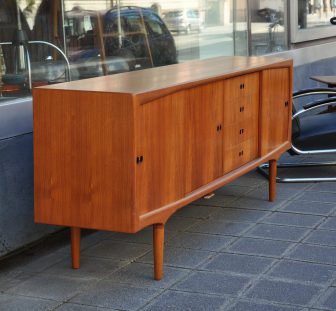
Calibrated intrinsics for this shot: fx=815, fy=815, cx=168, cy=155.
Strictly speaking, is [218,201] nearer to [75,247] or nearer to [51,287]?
[75,247]

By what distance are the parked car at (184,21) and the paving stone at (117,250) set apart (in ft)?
8.76

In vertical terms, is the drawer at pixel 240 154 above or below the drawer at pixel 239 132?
below

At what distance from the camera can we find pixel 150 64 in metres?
6.85

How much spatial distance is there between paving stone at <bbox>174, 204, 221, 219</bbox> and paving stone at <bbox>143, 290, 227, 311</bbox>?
1.60m

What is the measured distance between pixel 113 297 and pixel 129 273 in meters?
0.39

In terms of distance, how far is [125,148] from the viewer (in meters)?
4.03

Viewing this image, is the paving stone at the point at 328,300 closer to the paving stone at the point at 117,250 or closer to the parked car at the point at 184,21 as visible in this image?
the paving stone at the point at 117,250

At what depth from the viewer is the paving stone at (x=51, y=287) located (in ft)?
14.0

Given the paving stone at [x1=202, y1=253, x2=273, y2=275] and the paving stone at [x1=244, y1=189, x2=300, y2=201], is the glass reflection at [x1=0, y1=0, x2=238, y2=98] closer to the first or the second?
the paving stone at [x1=244, y1=189, x2=300, y2=201]

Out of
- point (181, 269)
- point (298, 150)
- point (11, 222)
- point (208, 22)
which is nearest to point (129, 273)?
point (181, 269)

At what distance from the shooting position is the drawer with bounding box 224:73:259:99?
5.15 metres

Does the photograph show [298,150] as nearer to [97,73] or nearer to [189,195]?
[97,73]

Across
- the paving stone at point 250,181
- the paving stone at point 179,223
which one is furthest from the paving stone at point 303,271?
the paving stone at point 250,181

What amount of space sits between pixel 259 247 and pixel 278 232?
367 millimetres
